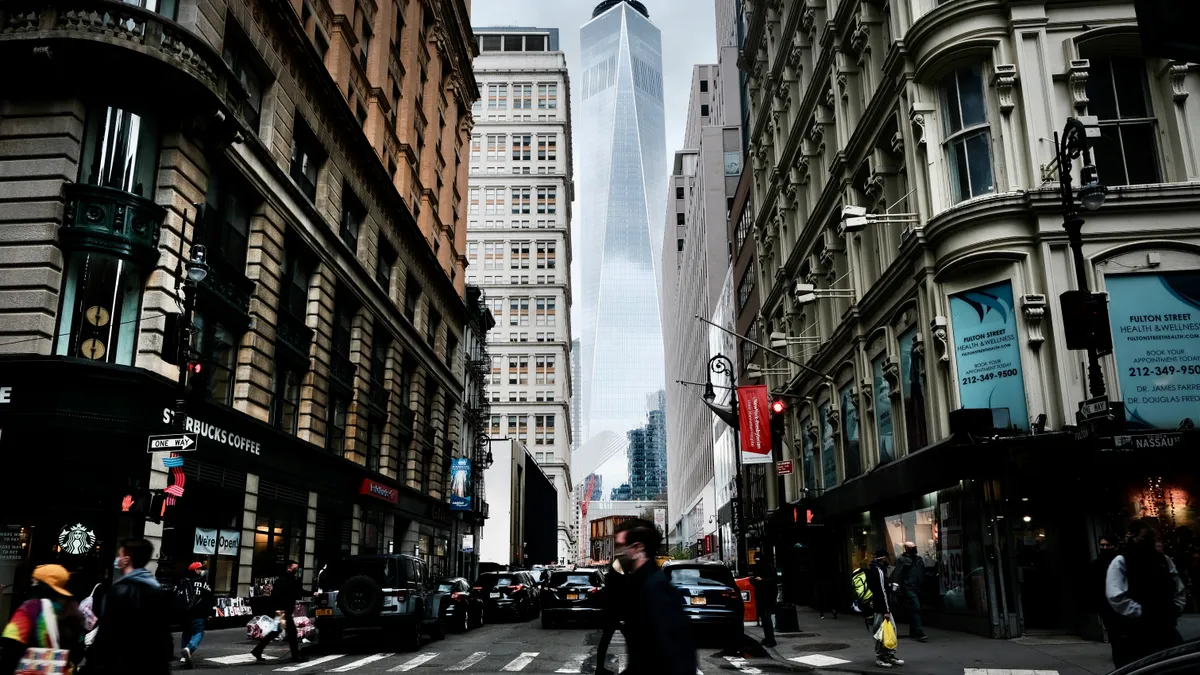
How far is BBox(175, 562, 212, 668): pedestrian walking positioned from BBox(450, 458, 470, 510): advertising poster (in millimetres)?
38056

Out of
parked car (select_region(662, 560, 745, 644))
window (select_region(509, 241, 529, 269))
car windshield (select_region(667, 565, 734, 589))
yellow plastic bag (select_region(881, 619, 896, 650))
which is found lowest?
yellow plastic bag (select_region(881, 619, 896, 650))

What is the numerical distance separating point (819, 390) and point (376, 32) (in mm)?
25904

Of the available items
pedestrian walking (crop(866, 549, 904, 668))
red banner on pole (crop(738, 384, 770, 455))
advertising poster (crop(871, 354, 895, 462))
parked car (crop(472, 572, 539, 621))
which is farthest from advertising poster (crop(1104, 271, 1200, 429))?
parked car (crop(472, 572, 539, 621))

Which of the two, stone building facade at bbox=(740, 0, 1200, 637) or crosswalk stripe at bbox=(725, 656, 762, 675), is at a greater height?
stone building facade at bbox=(740, 0, 1200, 637)

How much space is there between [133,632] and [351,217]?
108 feet

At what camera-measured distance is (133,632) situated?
6.92m

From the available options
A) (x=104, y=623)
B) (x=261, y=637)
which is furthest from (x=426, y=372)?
(x=104, y=623)

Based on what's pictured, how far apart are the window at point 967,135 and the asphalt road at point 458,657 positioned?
11.8 meters

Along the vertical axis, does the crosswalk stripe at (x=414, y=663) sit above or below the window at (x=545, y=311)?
below

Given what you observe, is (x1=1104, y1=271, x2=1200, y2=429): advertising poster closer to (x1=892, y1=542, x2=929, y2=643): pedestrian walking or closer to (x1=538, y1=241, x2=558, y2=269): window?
(x1=892, y1=542, x2=929, y2=643): pedestrian walking

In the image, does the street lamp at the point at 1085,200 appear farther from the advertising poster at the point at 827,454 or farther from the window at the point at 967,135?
the advertising poster at the point at 827,454

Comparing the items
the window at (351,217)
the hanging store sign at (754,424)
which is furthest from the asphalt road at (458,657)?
the window at (351,217)

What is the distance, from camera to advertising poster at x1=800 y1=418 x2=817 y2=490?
1468 inches

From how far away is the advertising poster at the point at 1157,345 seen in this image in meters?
18.7
